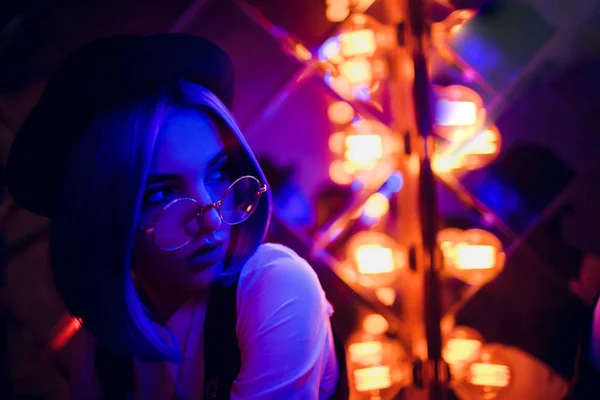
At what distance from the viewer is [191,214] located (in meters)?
0.80

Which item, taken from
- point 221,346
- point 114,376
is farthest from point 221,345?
point 114,376

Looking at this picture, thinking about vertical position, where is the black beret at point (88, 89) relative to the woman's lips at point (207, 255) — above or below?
above

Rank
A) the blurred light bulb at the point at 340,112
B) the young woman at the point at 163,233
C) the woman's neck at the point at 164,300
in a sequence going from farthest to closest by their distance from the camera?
the blurred light bulb at the point at 340,112, the woman's neck at the point at 164,300, the young woman at the point at 163,233

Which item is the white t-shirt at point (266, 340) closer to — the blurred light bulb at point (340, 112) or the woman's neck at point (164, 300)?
the woman's neck at point (164, 300)

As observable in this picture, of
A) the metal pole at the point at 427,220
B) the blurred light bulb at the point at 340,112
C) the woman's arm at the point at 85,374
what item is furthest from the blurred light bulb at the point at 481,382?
the woman's arm at the point at 85,374

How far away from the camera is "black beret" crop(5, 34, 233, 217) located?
2.58 feet

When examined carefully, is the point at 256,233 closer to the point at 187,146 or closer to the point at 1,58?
the point at 187,146

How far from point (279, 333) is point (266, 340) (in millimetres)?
24

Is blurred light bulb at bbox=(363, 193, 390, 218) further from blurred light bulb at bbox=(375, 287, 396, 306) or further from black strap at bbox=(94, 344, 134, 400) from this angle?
black strap at bbox=(94, 344, 134, 400)

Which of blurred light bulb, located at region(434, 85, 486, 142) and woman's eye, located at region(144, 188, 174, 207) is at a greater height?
blurred light bulb, located at region(434, 85, 486, 142)

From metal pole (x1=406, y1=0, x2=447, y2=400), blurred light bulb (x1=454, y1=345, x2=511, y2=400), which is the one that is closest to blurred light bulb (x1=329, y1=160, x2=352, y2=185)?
metal pole (x1=406, y1=0, x2=447, y2=400)

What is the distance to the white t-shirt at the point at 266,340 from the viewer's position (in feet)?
2.59

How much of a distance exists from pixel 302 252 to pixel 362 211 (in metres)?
0.16

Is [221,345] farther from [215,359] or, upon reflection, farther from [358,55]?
[358,55]
